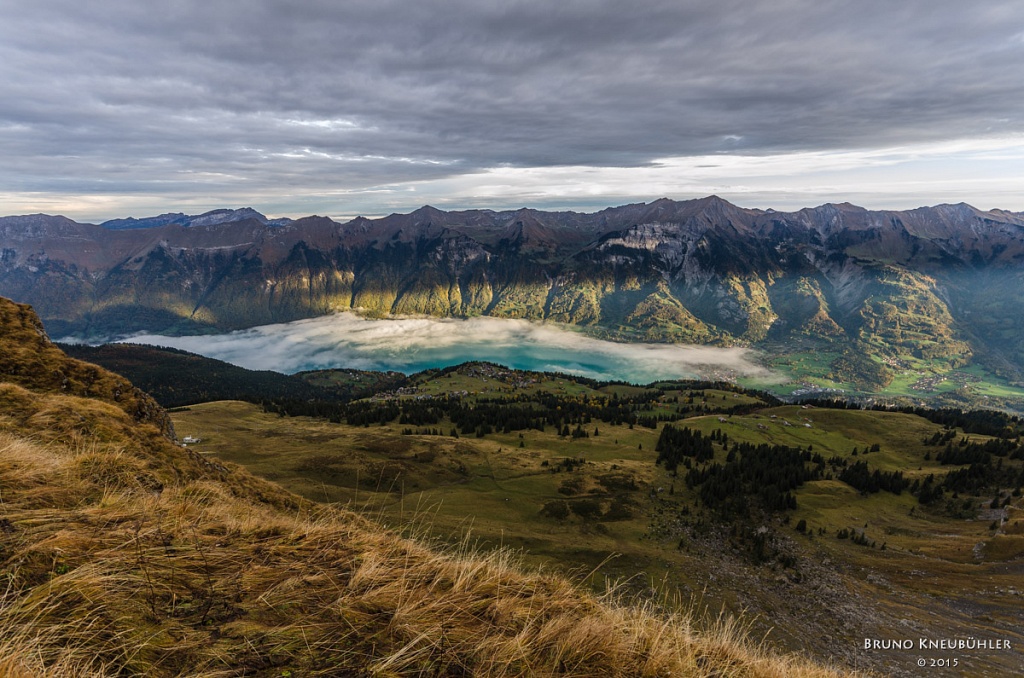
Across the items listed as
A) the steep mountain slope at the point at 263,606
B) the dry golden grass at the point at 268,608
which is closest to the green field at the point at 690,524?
the steep mountain slope at the point at 263,606

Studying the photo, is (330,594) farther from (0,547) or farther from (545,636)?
(0,547)

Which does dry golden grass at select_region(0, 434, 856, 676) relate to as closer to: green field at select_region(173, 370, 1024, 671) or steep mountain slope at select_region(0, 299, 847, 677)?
steep mountain slope at select_region(0, 299, 847, 677)

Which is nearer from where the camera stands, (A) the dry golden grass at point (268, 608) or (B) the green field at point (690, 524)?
(A) the dry golden grass at point (268, 608)

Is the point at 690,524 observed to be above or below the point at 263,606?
below

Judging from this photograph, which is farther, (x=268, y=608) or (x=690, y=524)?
(x=690, y=524)

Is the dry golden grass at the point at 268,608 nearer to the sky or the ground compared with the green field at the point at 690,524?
nearer to the sky

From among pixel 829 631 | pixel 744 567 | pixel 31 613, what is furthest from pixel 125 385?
pixel 744 567

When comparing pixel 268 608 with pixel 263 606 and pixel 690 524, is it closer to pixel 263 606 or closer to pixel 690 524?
pixel 263 606

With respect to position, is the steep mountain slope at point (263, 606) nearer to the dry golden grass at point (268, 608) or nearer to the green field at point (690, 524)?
the dry golden grass at point (268, 608)

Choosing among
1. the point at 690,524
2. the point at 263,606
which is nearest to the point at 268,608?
the point at 263,606
